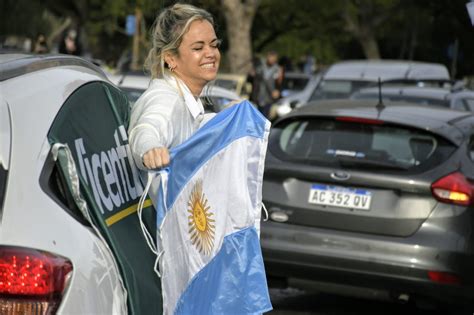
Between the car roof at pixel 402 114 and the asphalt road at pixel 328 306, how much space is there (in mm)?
1304

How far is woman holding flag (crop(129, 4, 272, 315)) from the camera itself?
11.9 ft

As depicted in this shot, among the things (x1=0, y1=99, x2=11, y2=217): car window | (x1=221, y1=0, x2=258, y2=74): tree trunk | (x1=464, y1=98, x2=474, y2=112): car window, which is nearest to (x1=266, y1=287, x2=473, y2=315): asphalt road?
(x1=464, y1=98, x2=474, y2=112): car window

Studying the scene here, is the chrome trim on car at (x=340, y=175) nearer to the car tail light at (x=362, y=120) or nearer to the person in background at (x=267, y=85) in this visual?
the car tail light at (x=362, y=120)

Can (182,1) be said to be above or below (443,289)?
above

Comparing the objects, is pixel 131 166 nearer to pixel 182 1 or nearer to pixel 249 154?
pixel 249 154

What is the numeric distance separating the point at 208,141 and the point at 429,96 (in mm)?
8319

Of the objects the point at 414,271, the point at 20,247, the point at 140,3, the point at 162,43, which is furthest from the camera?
the point at 140,3

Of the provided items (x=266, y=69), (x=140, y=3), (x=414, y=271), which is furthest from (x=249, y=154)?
(x=140, y=3)

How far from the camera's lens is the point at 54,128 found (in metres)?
3.24

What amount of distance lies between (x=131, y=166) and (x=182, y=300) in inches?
20.3

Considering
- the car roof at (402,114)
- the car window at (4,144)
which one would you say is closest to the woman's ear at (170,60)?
the car window at (4,144)

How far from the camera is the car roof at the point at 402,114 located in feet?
→ 23.4

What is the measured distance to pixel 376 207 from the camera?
677cm

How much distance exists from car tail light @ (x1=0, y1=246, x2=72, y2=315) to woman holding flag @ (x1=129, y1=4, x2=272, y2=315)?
0.71 metres
